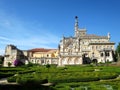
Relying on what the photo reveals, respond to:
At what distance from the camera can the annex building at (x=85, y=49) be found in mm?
87188

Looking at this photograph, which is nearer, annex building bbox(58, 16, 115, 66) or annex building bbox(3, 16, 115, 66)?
annex building bbox(58, 16, 115, 66)

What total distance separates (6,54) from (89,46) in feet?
134

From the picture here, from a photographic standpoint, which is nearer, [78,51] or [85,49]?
[78,51]

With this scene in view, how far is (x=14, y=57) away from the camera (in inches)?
4154

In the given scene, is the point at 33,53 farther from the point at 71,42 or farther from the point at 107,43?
the point at 107,43

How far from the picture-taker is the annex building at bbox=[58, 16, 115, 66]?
3433 inches

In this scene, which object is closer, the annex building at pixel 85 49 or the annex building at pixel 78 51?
the annex building at pixel 85 49

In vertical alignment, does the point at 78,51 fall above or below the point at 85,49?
below

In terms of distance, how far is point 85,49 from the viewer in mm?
97750

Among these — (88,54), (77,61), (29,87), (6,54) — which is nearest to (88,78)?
(29,87)

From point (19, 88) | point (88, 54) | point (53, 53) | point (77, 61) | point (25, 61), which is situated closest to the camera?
point (19, 88)

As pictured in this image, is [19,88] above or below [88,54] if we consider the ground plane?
below

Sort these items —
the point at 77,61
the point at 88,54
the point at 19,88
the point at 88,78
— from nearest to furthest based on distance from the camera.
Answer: the point at 19,88, the point at 88,78, the point at 77,61, the point at 88,54

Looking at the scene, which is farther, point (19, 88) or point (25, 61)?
point (25, 61)
